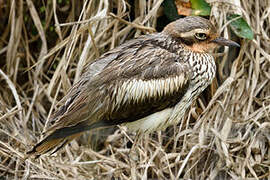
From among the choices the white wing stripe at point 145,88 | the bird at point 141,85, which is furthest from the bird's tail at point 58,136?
the white wing stripe at point 145,88

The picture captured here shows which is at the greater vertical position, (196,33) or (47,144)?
(196,33)

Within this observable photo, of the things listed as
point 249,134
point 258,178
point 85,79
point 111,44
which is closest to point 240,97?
point 249,134

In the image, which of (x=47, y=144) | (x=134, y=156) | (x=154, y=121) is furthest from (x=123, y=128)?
(x=47, y=144)

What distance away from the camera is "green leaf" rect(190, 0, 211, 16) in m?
3.64

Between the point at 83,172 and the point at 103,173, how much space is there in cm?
12

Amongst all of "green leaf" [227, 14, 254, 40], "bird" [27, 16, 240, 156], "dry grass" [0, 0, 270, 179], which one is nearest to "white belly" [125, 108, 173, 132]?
"bird" [27, 16, 240, 156]

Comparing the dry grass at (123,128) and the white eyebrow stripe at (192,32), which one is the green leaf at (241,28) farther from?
the white eyebrow stripe at (192,32)

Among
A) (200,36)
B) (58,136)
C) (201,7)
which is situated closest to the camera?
(58,136)

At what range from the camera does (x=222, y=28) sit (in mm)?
3490

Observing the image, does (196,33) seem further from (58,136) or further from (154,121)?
(58,136)

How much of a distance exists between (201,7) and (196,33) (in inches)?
21.5

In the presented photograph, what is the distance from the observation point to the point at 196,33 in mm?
3150

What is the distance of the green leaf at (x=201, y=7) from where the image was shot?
12.0 feet

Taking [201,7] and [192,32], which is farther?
[201,7]
